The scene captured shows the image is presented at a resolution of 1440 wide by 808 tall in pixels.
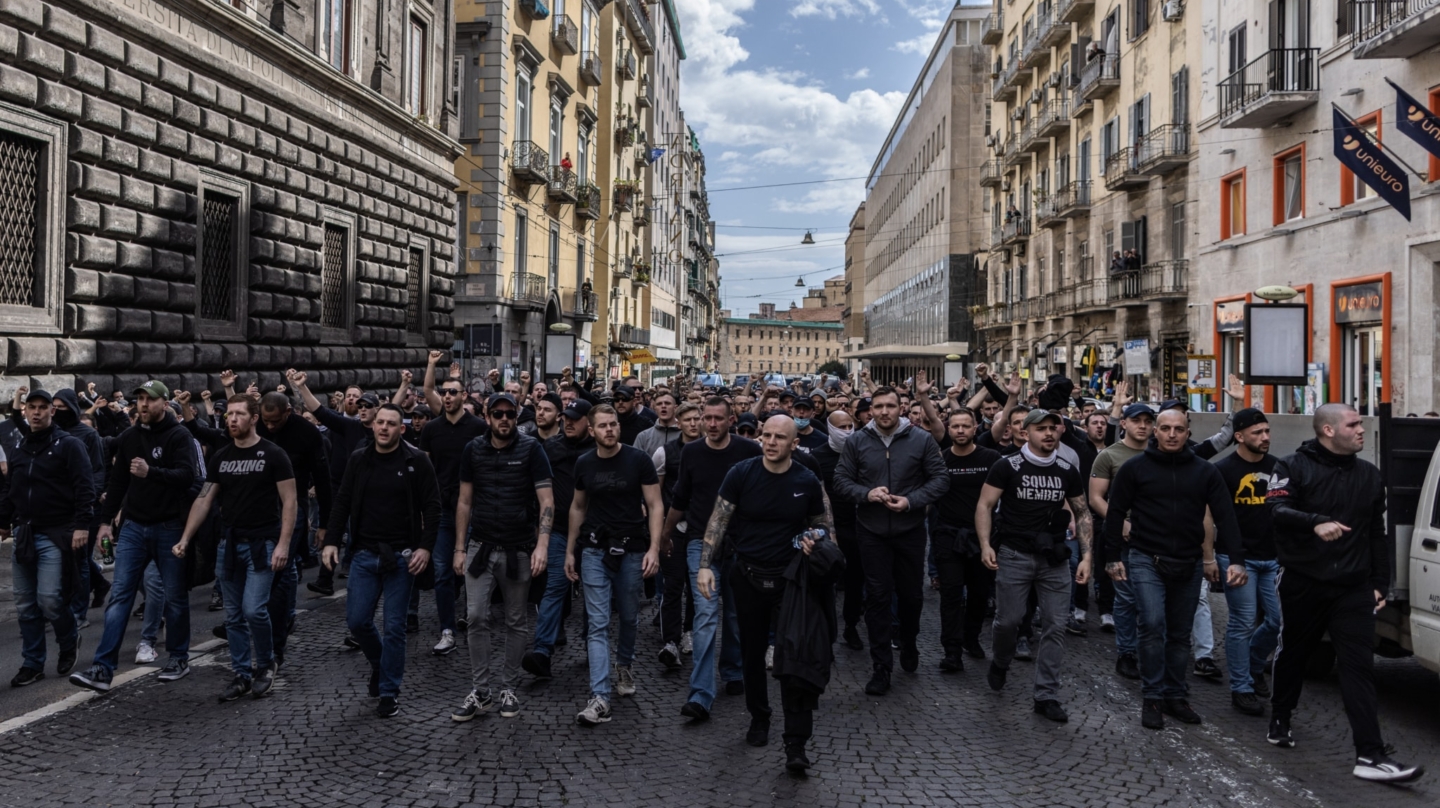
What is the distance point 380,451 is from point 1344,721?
5696 mm

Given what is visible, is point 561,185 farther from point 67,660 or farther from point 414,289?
point 67,660

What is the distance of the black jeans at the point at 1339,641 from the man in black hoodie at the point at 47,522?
273 inches

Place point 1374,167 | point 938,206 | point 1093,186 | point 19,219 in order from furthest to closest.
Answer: point 938,206, point 1093,186, point 1374,167, point 19,219

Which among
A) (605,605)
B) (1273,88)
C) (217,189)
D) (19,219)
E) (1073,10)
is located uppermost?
(1073,10)

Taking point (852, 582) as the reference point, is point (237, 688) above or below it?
below

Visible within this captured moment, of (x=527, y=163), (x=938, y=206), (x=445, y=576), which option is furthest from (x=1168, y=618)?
(x=938, y=206)

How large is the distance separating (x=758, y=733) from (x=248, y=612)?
302cm

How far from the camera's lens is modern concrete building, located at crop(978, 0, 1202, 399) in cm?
2758

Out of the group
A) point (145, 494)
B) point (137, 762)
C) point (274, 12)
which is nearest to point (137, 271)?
point (274, 12)

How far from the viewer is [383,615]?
6.28 m

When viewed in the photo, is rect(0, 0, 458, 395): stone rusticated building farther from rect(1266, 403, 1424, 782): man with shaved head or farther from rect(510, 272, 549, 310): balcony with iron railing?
rect(1266, 403, 1424, 782): man with shaved head

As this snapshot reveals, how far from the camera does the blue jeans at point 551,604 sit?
6992 millimetres

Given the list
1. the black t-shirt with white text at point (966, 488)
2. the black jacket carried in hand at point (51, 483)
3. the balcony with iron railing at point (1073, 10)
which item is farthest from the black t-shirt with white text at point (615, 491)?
the balcony with iron railing at point (1073, 10)

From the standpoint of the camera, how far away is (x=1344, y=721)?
20.9 ft
